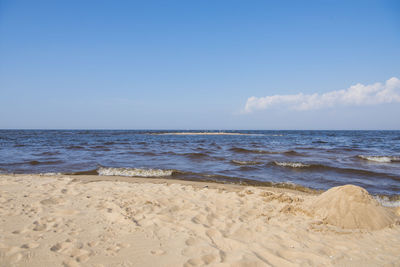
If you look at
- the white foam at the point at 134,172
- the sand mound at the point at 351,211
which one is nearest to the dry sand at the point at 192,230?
the sand mound at the point at 351,211

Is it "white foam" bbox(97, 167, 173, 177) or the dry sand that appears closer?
the dry sand

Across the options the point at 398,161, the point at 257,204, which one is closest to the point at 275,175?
the point at 257,204

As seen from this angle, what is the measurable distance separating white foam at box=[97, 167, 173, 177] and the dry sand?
3279 millimetres

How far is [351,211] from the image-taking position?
362 centimetres

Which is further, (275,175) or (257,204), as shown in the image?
(275,175)

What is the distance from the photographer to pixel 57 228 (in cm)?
309

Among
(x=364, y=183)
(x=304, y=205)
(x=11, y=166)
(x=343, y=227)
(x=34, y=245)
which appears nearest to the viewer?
(x=34, y=245)

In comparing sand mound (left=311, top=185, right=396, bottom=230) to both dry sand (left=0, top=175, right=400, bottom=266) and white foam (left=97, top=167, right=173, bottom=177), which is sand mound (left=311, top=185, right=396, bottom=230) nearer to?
dry sand (left=0, top=175, right=400, bottom=266)

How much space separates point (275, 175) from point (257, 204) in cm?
418

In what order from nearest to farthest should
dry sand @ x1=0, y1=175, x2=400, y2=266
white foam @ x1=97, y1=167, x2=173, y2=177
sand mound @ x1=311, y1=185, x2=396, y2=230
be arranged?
dry sand @ x1=0, y1=175, x2=400, y2=266
sand mound @ x1=311, y1=185, x2=396, y2=230
white foam @ x1=97, y1=167, x2=173, y2=177

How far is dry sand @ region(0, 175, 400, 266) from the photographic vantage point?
251 cm

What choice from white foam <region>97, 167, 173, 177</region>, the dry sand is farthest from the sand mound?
white foam <region>97, 167, 173, 177</region>

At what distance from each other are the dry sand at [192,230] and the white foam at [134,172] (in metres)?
3.28

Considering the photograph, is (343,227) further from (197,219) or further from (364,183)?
(364,183)
